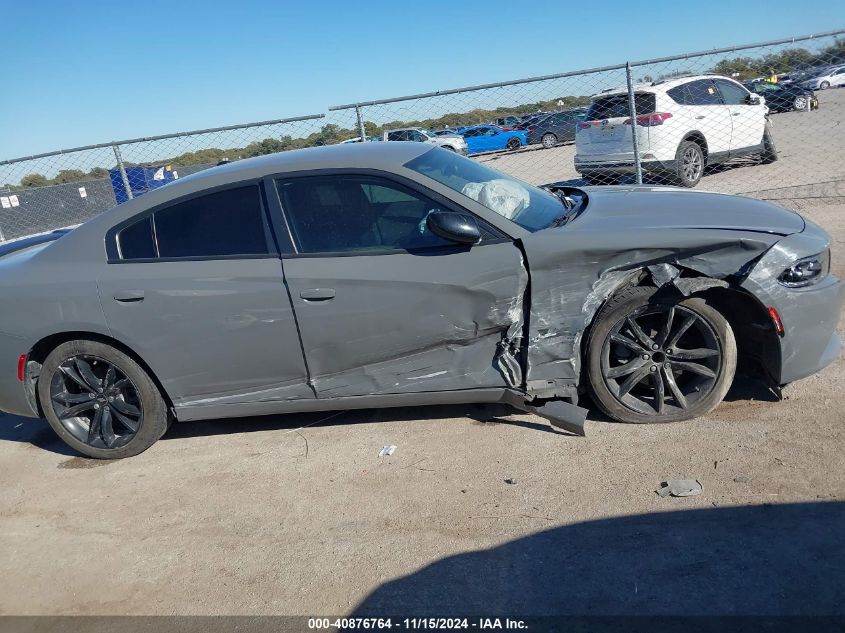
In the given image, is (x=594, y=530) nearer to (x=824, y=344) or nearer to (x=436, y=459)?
(x=436, y=459)

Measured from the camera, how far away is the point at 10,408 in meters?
4.43

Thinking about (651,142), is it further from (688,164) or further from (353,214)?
(353,214)

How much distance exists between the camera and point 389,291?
3781 millimetres

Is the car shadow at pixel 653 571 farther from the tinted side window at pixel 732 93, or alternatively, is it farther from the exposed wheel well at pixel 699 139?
the tinted side window at pixel 732 93

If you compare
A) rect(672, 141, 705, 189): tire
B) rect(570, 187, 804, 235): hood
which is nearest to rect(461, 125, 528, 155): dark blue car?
rect(672, 141, 705, 189): tire

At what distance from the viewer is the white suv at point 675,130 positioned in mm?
10352

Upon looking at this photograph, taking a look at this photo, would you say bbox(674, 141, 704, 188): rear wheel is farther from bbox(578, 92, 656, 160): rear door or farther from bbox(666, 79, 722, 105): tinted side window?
bbox(666, 79, 722, 105): tinted side window

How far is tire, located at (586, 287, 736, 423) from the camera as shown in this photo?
3693 mm

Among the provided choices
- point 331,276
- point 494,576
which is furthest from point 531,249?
point 494,576

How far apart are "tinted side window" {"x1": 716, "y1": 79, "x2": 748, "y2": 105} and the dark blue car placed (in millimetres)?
16849

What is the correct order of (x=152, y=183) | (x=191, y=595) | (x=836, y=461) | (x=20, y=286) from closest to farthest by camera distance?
(x=191, y=595) < (x=836, y=461) < (x=20, y=286) < (x=152, y=183)

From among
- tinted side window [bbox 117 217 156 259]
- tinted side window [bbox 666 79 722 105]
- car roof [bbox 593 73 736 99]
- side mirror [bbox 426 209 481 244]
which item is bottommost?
side mirror [bbox 426 209 481 244]

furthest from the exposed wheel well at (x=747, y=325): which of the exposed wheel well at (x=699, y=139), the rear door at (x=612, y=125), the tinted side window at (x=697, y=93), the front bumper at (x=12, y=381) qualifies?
the tinted side window at (x=697, y=93)

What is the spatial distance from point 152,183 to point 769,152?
34.4 feet
